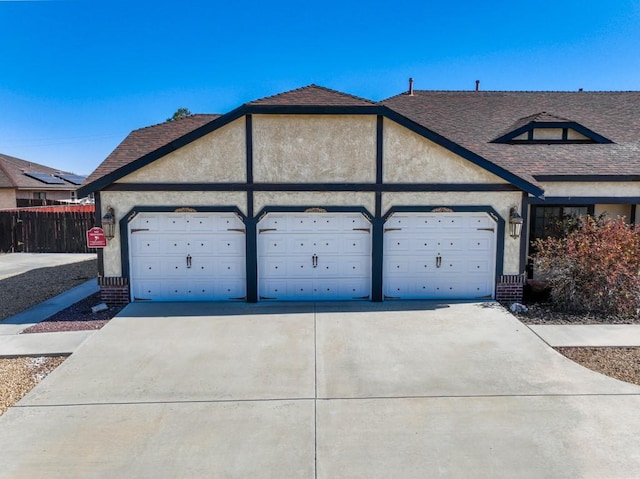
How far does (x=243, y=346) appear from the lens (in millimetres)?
7184

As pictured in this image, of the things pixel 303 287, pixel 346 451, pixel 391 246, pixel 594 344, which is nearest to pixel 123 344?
pixel 303 287

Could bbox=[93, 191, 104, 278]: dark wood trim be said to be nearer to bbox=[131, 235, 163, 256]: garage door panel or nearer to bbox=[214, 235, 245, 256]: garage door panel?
bbox=[131, 235, 163, 256]: garage door panel

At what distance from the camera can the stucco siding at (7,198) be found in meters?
25.4

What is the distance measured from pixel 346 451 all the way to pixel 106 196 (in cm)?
789

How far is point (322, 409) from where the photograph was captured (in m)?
5.15

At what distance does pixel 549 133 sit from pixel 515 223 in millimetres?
4739

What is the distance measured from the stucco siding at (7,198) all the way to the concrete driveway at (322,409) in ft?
Result: 76.9

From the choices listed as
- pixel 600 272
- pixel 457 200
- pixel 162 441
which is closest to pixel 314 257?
pixel 457 200

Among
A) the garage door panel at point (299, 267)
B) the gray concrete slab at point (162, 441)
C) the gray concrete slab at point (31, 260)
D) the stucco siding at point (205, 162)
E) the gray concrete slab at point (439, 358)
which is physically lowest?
the gray concrete slab at point (162, 441)

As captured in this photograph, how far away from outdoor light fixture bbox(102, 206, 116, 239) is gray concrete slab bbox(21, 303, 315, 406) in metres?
1.79

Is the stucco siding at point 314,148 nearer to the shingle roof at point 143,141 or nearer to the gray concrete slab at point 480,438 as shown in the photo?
the shingle roof at point 143,141

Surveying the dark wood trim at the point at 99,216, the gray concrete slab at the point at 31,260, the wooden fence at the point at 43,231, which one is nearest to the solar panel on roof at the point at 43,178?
the wooden fence at the point at 43,231

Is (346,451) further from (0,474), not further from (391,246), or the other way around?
(391,246)

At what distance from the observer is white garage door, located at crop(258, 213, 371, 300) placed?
9859 mm
